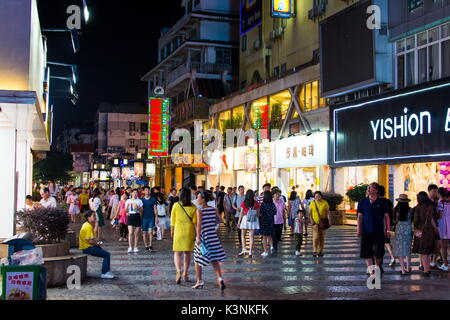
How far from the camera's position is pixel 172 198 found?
2130 cm

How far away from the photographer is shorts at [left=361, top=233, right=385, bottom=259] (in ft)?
36.8

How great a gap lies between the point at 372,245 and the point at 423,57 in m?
13.9

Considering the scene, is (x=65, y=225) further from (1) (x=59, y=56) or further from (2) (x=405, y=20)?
(2) (x=405, y=20)

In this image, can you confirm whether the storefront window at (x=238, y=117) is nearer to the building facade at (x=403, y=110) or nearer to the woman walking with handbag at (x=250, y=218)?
the building facade at (x=403, y=110)

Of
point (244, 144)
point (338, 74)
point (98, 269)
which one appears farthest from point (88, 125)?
point (98, 269)

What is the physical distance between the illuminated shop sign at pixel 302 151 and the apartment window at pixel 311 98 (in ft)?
5.53

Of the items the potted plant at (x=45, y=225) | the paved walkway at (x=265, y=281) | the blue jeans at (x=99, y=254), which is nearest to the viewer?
the paved walkway at (x=265, y=281)

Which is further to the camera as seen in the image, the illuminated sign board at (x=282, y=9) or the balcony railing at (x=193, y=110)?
the balcony railing at (x=193, y=110)

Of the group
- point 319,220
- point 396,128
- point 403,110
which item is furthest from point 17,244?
point 396,128

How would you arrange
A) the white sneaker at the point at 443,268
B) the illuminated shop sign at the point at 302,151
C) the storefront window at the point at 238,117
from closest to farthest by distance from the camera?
the white sneaker at the point at 443,268, the illuminated shop sign at the point at 302,151, the storefront window at the point at 238,117

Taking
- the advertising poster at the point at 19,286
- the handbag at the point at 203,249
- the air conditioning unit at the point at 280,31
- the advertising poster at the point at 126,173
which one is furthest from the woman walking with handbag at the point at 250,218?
the advertising poster at the point at 126,173

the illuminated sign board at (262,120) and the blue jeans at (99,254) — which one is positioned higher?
the illuminated sign board at (262,120)

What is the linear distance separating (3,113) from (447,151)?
15194 mm

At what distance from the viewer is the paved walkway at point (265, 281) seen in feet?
32.3
